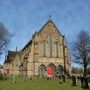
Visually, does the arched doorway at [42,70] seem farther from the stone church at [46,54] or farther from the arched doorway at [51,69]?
the arched doorway at [51,69]

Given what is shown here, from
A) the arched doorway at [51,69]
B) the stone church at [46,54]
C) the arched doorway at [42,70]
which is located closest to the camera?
the arched doorway at [42,70]

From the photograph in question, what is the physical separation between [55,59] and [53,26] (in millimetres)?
9323

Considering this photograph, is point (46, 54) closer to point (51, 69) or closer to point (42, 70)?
point (51, 69)

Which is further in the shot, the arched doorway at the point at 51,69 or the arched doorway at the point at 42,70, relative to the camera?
the arched doorway at the point at 51,69

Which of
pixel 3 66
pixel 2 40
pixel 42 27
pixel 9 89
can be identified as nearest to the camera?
pixel 9 89

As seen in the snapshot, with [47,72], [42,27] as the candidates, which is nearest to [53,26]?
[42,27]

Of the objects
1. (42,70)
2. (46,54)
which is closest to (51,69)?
(42,70)

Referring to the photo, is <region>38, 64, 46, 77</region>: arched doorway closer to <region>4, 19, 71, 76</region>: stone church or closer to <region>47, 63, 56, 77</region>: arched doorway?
<region>4, 19, 71, 76</region>: stone church

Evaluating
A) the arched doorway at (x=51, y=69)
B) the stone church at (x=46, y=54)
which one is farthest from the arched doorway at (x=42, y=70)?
the arched doorway at (x=51, y=69)

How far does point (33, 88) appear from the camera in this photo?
3834 cm

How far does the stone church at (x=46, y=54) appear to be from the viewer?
7544 centimetres

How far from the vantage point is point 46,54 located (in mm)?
76938

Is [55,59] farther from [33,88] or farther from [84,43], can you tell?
[33,88]

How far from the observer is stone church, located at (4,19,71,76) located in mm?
75438
